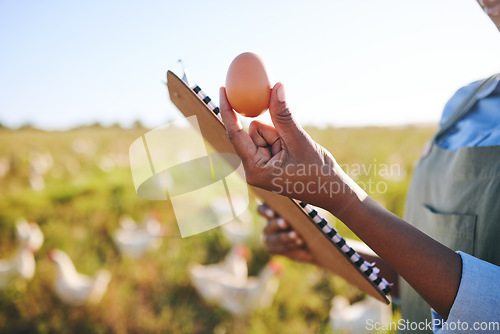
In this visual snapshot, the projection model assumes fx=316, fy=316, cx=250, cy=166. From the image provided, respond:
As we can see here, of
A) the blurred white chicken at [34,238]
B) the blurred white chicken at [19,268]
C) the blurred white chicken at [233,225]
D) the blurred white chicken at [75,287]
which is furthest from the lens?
the blurred white chicken at [233,225]

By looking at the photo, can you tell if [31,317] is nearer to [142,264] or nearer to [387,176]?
[142,264]

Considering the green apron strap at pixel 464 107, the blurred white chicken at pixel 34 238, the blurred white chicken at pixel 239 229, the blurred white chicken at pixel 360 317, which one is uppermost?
the green apron strap at pixel 464 107

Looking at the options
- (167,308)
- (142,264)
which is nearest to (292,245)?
(167,308)

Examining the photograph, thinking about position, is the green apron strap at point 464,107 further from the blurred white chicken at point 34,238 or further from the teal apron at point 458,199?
the blurred white chicken at point 34,238

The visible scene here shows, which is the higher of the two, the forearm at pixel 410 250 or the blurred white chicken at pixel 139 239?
the forearm at pixel 410 250

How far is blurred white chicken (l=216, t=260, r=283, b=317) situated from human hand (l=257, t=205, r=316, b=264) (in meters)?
1.50

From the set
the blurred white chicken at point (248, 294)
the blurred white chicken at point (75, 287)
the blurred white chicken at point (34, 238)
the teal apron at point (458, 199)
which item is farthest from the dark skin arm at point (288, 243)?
the blurred white chicken at point (34, 238)

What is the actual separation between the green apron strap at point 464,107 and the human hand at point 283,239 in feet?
2.43

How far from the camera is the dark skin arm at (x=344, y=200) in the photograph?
0.71 m

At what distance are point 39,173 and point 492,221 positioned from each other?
7.80 metres

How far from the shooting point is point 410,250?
720mm

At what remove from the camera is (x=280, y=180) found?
2.42ft

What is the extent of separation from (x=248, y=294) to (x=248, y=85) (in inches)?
95.5

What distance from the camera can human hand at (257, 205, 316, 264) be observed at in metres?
1.52
